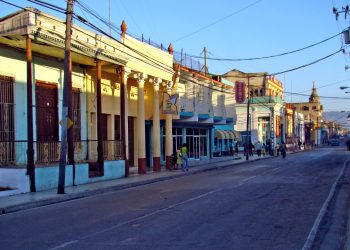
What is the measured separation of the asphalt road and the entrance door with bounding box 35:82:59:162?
4477mm

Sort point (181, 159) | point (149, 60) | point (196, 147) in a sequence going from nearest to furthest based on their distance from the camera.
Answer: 1. point (149, 60)
2. point (181, 159)
3. point (196, 147)

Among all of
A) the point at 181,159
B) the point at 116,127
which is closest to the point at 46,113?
the point at 116,127

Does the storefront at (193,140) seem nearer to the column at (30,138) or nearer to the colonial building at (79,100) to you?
the colonial building at (79,100)

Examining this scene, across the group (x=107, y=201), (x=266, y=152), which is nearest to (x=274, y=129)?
(x=266, y=152)

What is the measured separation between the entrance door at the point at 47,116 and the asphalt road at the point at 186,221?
4477 millimetres

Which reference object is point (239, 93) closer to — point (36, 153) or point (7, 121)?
point (36, 153)

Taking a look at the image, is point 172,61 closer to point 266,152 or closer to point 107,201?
point 107,201

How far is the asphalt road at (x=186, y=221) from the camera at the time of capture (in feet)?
28.9

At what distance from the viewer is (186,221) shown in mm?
11008

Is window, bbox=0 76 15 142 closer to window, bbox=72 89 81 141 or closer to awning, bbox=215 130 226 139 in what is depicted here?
window, bbox=72 89 81 141

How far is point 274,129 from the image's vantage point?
7481 cm

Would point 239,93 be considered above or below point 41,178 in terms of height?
above

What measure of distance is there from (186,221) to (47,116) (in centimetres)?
1363

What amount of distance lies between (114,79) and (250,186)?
1303 cm
